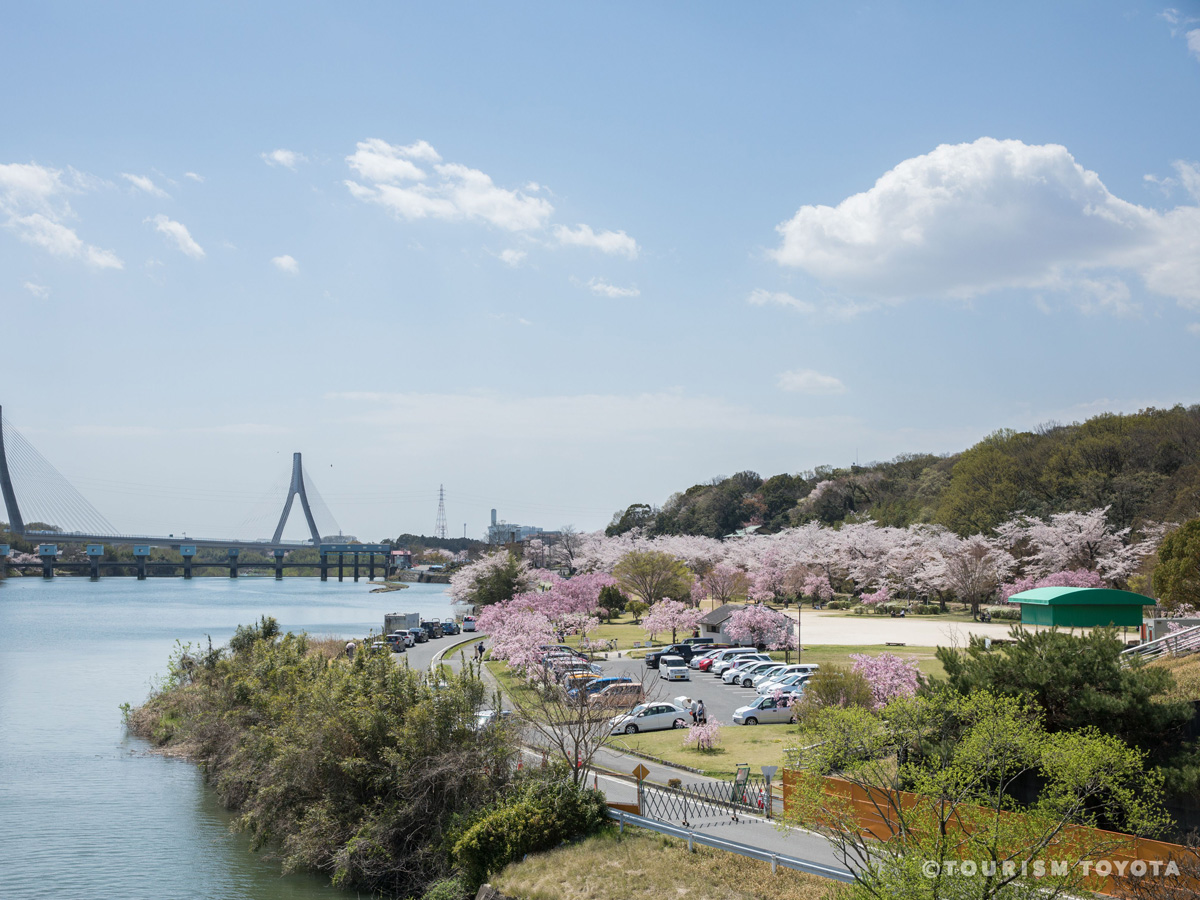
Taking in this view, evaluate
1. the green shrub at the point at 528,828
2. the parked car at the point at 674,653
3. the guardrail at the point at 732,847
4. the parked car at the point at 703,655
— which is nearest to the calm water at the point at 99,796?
the green shrub at the point at 528,828

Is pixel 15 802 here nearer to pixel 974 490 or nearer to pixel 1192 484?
pixel 1192 484

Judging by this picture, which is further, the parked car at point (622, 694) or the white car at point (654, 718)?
the white car at point (654, 718)

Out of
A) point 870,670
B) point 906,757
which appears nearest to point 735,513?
point 870,670

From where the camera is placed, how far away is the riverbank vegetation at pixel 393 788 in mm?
19219

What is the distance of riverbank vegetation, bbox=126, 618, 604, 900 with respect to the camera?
1922cm

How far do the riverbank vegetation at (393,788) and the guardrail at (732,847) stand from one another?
744 mm

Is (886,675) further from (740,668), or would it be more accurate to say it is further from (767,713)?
(740,668)

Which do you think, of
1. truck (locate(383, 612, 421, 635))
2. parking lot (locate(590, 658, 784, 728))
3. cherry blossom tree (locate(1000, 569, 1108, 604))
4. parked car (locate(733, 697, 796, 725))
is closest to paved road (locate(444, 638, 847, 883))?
parking lot (locate(590, 658, 784, 728))

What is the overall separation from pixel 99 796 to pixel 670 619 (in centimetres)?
3542

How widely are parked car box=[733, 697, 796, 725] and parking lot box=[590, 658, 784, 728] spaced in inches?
16.8

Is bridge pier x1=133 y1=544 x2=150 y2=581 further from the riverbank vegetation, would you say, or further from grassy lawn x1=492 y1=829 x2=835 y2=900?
grassy lawn x1=492 y1=829 x2=835 y2=900

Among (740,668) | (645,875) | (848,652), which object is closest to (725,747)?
(645,875)

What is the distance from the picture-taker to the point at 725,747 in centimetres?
2752

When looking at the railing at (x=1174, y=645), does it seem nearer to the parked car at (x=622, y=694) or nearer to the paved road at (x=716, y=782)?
the paved road at (x=716, y=782)
